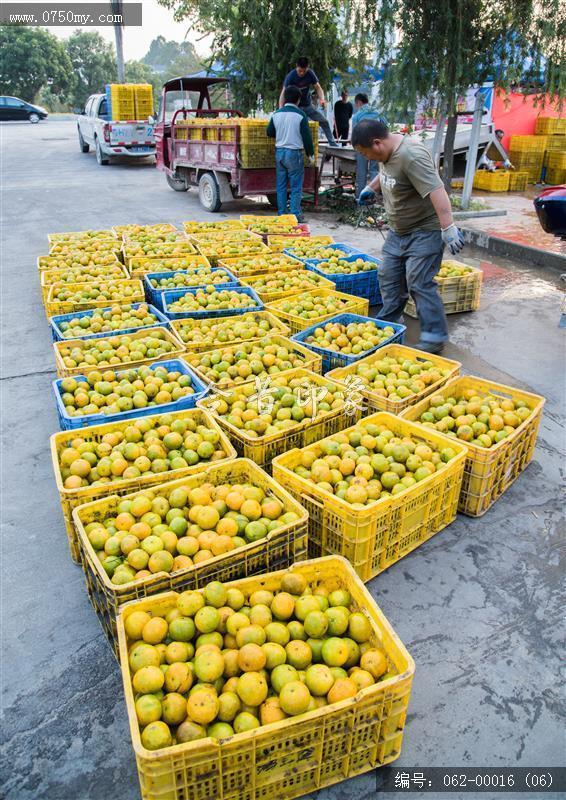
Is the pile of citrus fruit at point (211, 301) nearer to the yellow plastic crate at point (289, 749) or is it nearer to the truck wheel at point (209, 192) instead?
the yellow plastic crate at point (289, 749)

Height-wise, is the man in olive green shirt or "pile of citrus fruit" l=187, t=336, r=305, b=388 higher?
the man in olive green shirt

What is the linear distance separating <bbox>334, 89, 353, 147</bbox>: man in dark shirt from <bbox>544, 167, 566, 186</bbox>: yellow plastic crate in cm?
591

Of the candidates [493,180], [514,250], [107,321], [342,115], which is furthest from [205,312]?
[342,115]

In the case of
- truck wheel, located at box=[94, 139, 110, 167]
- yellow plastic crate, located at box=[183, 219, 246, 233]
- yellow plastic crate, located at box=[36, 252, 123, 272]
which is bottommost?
yellow plastic crate, located at box=[36, 252, 123, 272]

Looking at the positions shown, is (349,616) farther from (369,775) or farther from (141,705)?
(141,705)

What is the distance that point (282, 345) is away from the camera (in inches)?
198

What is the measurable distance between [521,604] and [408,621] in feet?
2.05

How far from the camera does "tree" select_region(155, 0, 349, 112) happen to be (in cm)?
1339

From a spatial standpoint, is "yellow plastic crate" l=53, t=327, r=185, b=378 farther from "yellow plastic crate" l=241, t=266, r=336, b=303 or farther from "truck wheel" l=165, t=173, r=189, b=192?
"truck wheel" l=165, t=173, r=189, b=192

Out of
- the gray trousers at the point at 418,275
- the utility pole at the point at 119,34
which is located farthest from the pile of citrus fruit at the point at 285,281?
the utility pole at the point at 119,34

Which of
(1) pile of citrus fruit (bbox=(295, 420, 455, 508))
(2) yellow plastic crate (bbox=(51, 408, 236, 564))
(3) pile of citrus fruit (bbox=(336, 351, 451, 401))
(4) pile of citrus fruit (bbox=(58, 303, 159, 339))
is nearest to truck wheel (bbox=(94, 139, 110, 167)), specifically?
(4) pile of citrus fruit (bbox=(58, 303, 159, 339))

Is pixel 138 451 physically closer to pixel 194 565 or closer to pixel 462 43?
pixel 194 565

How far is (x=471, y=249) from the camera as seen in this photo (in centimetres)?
1060

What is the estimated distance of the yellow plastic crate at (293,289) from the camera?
20.5 feet
